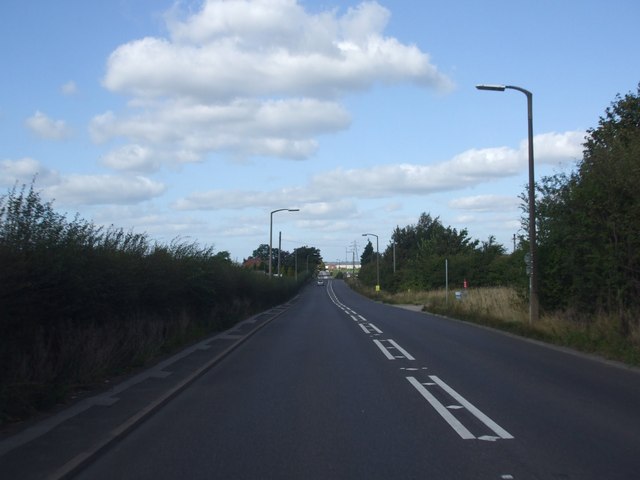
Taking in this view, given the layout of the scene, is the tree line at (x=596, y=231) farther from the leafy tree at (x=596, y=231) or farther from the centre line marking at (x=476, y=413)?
the centre line marking at (x=476, y=413)

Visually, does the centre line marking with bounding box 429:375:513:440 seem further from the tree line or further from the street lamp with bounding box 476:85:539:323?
the street lamp with bounding box 476:85:539:323

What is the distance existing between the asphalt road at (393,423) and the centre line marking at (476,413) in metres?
0.01

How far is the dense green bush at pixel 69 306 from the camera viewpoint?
32.5 feet

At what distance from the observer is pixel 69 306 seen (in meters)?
12.0

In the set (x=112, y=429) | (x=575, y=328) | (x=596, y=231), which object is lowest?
(x=112, y=429)

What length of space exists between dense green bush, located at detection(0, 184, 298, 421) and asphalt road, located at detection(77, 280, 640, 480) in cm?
194

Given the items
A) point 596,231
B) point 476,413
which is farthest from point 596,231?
point 476,413

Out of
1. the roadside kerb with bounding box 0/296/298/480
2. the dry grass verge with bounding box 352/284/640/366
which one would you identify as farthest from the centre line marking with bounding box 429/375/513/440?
the dry grass verge with bounding box 352/284/640/366

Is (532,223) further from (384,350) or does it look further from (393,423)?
(393,423)

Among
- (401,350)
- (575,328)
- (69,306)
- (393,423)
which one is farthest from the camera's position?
(575,328)

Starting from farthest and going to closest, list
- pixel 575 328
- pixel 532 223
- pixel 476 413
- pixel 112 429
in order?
pixel 532 223 < pixel 575 328 < pixel 476 413 < pixel 112 429

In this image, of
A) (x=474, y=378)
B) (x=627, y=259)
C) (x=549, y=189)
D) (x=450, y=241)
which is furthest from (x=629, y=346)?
(x=450, y=241)

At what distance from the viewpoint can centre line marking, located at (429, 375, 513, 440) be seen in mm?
8469

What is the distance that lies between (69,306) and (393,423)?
20.1ft
